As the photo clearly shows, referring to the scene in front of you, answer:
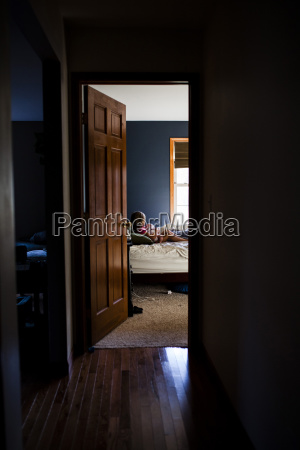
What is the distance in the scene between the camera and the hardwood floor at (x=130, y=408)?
1.96 m

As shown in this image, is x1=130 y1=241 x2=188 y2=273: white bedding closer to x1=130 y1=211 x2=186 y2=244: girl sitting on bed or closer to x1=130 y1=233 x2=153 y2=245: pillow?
x1=130 y1=233 x2=153 y2=245: pillow

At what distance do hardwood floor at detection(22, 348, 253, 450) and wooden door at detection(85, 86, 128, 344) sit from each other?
0.65 meters

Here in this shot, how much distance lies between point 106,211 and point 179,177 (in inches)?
175

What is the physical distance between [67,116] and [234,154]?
5.03ft

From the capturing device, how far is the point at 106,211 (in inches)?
139

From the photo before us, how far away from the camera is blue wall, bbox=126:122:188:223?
7523 millimetres

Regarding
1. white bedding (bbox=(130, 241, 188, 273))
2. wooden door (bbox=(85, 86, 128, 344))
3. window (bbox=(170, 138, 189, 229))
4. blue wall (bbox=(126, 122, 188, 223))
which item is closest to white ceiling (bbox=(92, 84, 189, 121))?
blue wall (bbox=(126, 122, 188, 223))

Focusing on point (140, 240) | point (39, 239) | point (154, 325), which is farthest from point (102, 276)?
point (39, 239)

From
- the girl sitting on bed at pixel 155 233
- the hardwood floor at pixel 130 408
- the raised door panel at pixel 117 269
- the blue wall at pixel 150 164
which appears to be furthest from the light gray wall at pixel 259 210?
the blue wall at pixel 150 164

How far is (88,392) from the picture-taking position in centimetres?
248

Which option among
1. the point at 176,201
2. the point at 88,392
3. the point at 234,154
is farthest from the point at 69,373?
the point at 176,201

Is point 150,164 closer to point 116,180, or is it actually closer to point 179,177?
point 179,177

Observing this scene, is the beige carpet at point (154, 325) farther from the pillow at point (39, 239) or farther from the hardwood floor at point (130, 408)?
the pillow at point (39, 239)

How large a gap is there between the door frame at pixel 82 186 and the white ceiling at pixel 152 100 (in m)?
2.15
